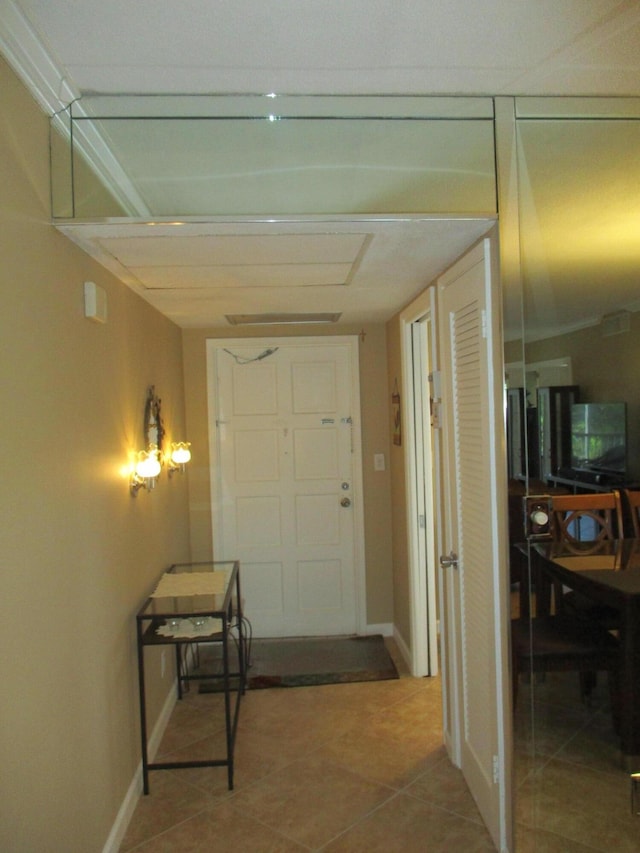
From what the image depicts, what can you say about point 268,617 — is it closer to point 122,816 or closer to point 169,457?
point 169,457

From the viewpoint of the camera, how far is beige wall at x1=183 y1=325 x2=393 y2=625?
4.21m

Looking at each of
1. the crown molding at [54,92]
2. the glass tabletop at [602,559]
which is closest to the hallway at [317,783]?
the glass tabletop at [602,559]

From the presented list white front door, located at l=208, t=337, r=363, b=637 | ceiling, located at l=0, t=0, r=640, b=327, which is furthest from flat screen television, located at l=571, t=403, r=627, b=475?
white front door, located at l=208, t=337, r=363, b=637

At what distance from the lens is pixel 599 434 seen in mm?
1967

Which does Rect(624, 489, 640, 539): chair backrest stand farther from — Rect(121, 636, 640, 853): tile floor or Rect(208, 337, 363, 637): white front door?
Rect(208, 337, 363, 637): white front door

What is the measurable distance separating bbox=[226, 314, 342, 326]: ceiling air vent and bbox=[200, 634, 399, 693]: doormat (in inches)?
85.0

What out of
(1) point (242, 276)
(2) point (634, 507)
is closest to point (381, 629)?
(2) point (634, 507)

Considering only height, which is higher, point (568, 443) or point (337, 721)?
point (568, 443)

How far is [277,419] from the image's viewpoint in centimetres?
429

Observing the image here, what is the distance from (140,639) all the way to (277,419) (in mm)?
1994

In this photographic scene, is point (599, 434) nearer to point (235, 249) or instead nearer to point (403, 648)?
point (235, 249)

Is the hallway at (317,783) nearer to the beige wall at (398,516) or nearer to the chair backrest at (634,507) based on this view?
the beige wall at (398,516)

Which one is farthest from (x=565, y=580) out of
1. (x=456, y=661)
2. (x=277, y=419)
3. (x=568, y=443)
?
(x=277, y=419)

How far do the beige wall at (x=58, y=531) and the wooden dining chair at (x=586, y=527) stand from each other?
5.04ft
